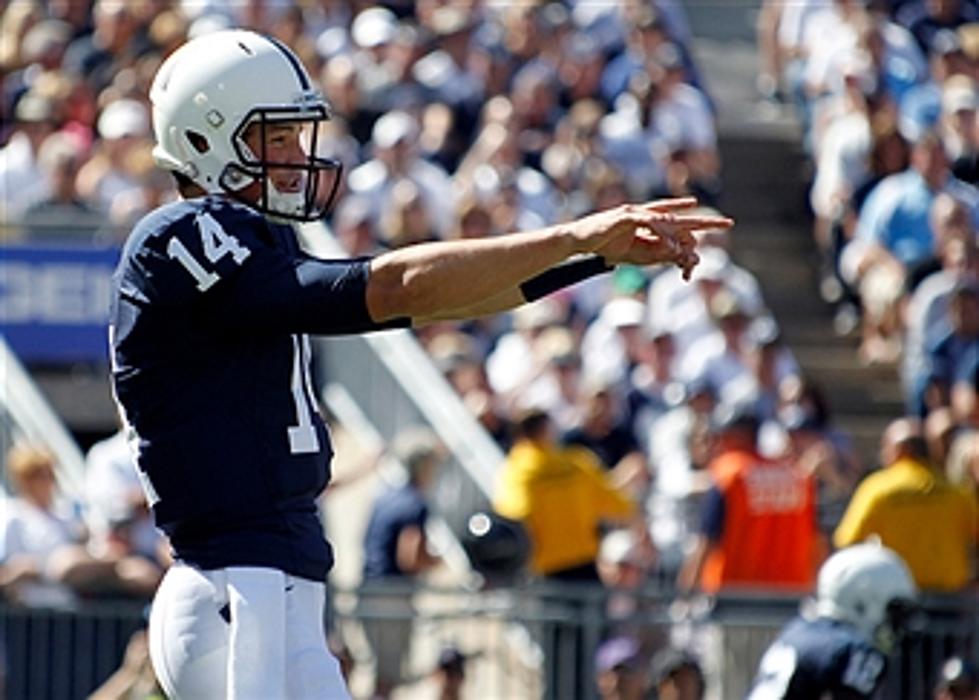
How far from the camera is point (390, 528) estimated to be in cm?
1269

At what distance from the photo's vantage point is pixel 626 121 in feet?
54.3

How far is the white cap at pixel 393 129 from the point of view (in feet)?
50.9

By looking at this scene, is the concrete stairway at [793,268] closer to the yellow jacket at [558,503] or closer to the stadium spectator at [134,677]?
the yellow jacket at [558,503]

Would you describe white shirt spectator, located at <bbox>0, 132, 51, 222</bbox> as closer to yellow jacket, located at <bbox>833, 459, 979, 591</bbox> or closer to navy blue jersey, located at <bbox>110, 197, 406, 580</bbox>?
yellow jacket, located at <bbox>833, 459, 979, 591</bbox>

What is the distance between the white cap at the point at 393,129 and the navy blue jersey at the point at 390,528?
3168 millimetres

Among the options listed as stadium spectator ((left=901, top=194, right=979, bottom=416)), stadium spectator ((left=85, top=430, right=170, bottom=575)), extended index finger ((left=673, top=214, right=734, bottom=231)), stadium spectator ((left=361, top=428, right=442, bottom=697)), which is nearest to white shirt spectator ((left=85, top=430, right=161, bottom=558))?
stadium spectator ((left=85, top=430, right=170, bottom=575))

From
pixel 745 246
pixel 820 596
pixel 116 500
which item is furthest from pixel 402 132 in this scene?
pixel 820 596

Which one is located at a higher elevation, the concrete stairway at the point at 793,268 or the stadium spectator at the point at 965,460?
the stadium spectator at the point at 965,460

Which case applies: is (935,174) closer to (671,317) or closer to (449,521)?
(671,317)

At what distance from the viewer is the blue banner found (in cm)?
1393

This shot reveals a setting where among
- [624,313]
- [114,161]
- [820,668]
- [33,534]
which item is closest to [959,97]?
[624,313]

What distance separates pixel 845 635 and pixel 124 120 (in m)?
6.95

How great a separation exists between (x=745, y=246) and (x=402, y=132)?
254 cm

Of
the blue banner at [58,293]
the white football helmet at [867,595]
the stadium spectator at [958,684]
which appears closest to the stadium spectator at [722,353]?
the blue banner at [58,293]
